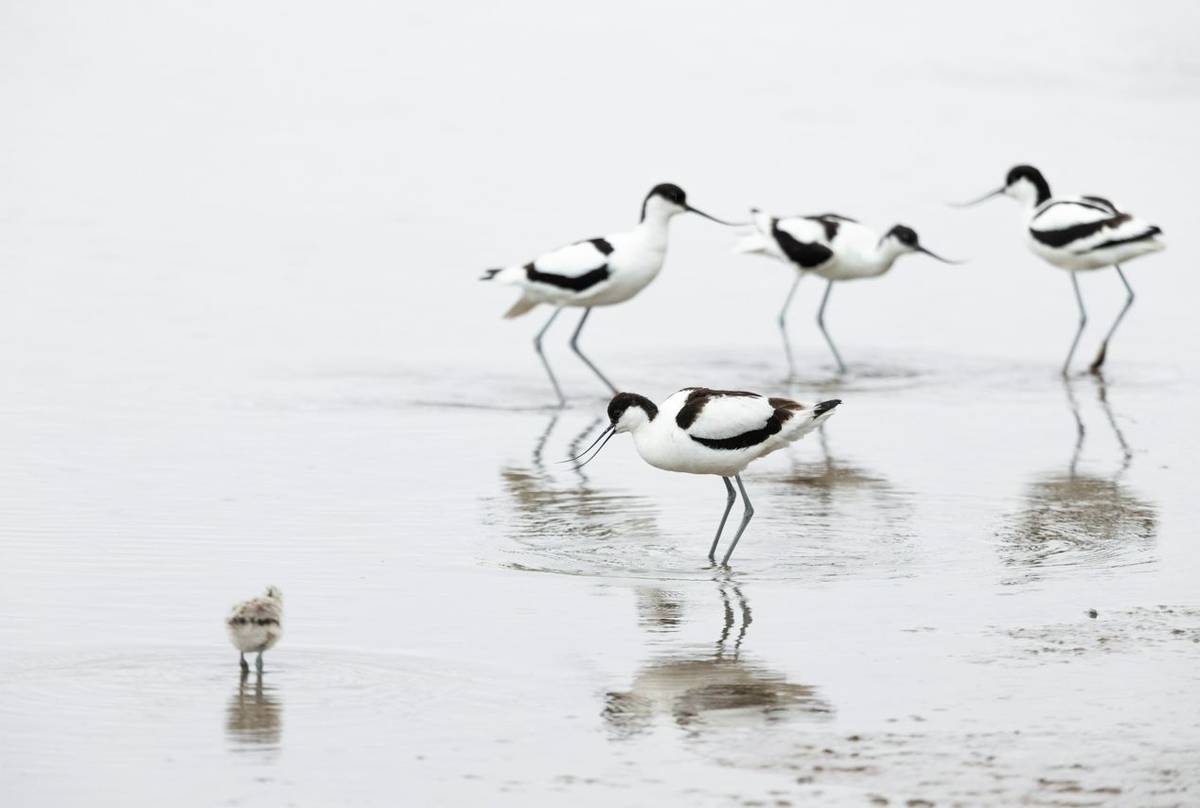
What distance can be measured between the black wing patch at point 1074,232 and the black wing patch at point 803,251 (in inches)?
57.0

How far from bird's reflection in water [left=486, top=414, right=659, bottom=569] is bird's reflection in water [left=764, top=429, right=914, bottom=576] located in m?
0.63

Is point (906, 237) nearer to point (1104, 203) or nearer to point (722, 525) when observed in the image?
point (1104, 203)

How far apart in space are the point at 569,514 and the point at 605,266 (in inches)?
172

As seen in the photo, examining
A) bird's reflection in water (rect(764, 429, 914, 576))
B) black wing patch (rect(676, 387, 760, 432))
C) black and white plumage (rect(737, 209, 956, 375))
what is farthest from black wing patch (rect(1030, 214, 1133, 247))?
black wing patch (rect(676, 387, 760, 432))

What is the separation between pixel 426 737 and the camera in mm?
6098

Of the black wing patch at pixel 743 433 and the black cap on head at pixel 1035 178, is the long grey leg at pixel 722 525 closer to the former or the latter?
the black wing patch at pixel 743 433

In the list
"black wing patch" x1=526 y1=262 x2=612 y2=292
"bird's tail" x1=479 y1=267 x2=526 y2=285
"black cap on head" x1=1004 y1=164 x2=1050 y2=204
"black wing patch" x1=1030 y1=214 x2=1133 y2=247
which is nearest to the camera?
"black wing patch" x1=526 y1=262 x2=612 y2=292

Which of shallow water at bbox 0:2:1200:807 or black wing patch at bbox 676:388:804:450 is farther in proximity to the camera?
black wing patch at bbox 676:388:804:450

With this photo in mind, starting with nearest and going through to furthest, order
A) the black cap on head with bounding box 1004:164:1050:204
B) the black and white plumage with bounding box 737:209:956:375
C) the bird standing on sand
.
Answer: the bird standing on sand
the black and white plumage with bounding box 737:209:956:375
the black cap on head with bounding box 1004:164:1050:204

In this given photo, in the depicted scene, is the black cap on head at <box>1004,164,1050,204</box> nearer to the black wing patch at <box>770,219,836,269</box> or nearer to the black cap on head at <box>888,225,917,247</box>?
the black cap on head at <box>888,225,917,247</box>

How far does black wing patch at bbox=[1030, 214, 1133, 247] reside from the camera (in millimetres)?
14609

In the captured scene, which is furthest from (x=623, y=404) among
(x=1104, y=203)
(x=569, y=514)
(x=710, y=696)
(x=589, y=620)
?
(x=1104, y=203)

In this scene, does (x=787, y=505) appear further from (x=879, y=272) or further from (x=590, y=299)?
(x=879, y=272)

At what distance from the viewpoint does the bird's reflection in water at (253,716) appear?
605 cm
